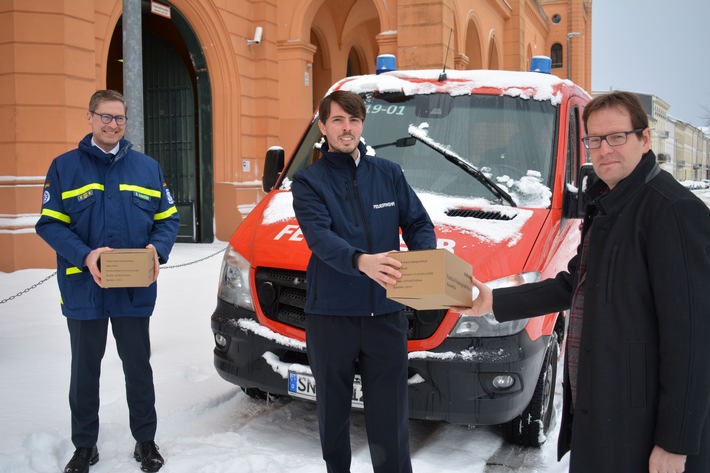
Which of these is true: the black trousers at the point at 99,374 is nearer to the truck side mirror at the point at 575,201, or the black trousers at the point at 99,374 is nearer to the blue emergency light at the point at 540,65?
the truck side mirror at the point at 575,201

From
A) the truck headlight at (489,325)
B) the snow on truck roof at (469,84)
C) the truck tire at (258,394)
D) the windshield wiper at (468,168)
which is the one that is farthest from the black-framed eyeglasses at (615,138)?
the truck tire at (258,394)

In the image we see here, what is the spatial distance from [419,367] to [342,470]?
2.31ft

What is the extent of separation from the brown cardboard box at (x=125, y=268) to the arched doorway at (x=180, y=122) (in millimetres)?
10747

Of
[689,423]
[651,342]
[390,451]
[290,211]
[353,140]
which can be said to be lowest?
[390,451]

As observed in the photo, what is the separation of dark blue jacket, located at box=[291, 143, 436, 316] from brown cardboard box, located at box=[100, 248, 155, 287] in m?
0.95

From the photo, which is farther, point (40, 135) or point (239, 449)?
point (40, 135)

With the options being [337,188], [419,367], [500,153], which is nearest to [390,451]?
[419,367]

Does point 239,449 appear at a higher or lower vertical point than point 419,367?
lower

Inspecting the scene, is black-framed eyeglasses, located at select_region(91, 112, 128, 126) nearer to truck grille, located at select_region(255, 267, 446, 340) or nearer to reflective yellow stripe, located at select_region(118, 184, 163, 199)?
reflective yellow stripe, located at select_region(118, 184, 163, 199)

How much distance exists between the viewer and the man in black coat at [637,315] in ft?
6.63

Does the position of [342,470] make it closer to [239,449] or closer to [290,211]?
[239,449]

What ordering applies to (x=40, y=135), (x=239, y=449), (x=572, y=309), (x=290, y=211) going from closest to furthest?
(x=572, y=309)
(x=239, y=449)
(x=290, y=211)
(x=40, y=135)

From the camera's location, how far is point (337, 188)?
3143mm

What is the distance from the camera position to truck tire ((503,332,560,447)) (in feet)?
13.6
